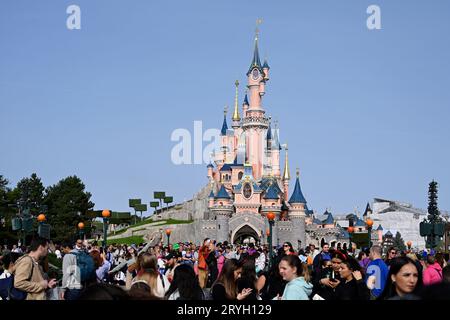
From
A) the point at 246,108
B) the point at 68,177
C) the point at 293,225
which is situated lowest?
the point at 293,225

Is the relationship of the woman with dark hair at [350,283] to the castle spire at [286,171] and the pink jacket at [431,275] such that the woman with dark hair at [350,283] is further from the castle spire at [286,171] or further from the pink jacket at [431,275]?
the castle spire at [286,171]

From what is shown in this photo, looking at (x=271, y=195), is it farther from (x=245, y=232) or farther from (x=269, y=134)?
(x=269, y=134)

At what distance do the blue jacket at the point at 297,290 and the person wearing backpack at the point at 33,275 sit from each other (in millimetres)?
2497

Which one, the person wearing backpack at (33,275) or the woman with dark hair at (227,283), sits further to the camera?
the woman with dark hair at (227,283)

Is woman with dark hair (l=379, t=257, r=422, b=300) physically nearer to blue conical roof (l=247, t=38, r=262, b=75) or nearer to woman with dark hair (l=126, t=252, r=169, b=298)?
woman with dark hair (l=126, t=252, r=169, b=298)

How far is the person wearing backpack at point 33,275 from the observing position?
22.6 ft

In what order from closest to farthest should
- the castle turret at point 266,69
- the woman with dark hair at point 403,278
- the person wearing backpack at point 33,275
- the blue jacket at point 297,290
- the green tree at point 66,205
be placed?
the woman with dark hair at point 403,278 → the blue jacket at point 297,290 → the person wearing backpack at point 33,275 → the green tree at point 66,205 → the castle turret at point 266,69

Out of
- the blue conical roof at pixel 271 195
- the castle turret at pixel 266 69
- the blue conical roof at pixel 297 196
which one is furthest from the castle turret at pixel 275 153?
the blue conical roof at pixel 271 195

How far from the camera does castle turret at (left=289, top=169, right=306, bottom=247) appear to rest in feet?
233
